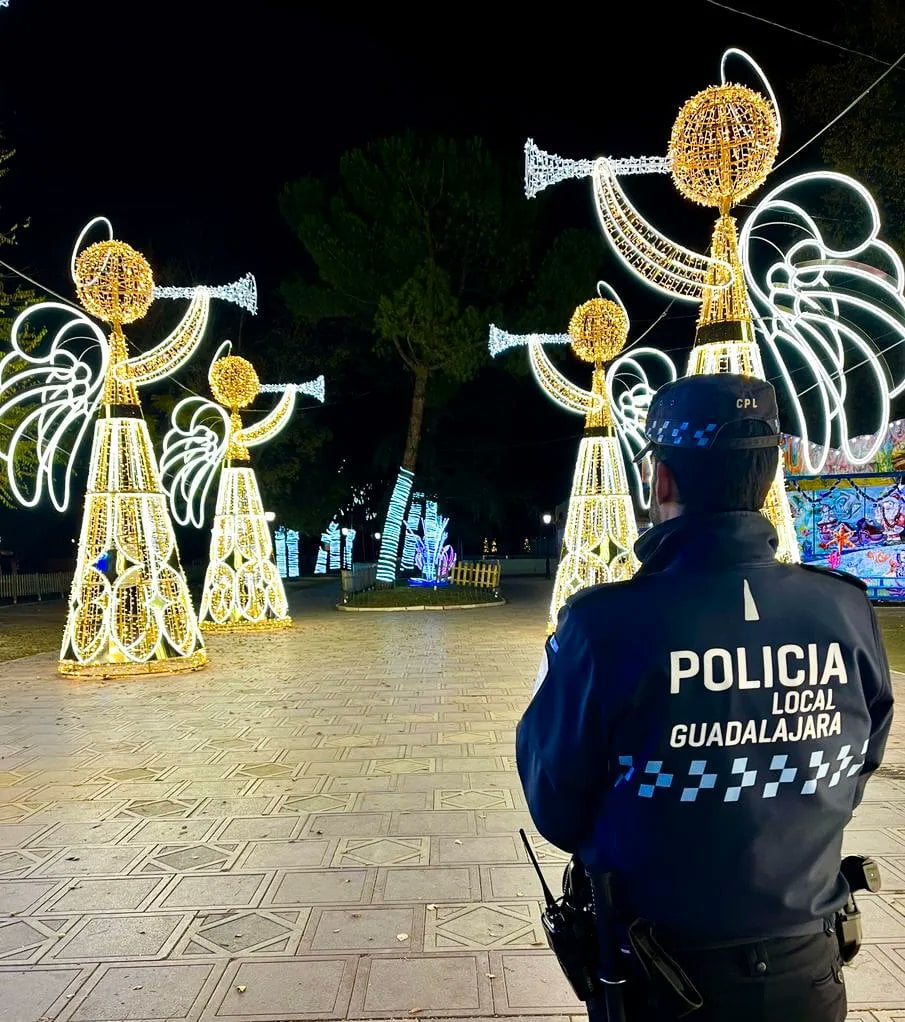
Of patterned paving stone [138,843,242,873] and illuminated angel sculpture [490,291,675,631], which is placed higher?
illuminated angel sculpture [490,291,675,631]

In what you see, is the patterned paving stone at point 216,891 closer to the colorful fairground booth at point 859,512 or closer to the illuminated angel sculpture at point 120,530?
the illuminated angel sculpture at point 120,530

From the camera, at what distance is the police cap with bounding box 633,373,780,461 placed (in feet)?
5.43

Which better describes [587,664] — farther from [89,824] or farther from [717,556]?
[89,824]

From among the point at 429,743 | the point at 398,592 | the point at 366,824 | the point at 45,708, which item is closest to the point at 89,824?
the point at 366,824

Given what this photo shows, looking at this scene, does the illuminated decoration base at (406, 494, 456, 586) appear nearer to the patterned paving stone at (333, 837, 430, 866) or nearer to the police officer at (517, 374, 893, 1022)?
the patterned paving stone at (333, 837, 430, 866)

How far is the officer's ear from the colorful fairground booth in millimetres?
16708

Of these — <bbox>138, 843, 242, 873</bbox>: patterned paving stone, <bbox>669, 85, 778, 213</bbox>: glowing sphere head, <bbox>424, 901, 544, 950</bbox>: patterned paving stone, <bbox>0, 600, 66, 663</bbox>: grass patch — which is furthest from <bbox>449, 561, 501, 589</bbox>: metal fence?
<bbox>424, 901, 544, 950</bbox>: patterned paving stone

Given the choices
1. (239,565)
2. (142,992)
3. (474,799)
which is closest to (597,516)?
(239,565)

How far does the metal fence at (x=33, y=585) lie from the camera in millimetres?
22141

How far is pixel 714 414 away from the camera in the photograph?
1.67 metres

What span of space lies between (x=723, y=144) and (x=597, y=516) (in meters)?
5.91

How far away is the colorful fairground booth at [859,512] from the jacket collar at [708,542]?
55.0 feet

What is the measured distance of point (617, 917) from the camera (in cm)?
155

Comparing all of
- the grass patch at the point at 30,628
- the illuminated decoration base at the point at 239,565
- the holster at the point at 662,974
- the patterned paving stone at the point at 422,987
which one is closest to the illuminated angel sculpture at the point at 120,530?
the grass patch at the point at 30,628
